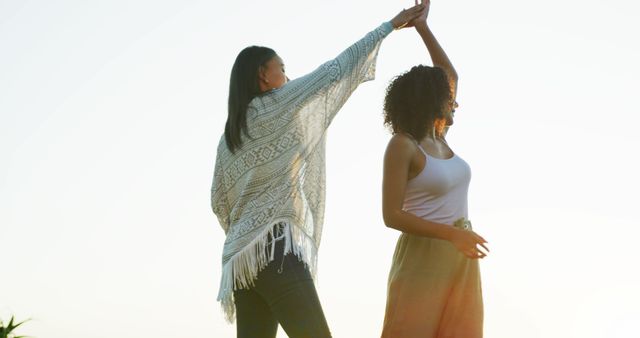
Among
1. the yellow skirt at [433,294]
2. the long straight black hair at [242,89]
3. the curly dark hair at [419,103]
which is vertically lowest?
the yellow skirt at [433,294]

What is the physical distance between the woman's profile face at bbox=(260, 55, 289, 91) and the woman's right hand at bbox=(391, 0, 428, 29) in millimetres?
632

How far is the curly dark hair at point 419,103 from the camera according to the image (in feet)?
15.6

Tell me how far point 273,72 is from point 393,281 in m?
1.24

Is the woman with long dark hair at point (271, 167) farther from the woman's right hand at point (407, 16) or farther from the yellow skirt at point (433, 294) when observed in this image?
the yellow skirt at point (433, 294)

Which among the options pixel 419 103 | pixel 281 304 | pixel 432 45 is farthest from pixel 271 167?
pixel 432 45

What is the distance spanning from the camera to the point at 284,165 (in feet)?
17.2

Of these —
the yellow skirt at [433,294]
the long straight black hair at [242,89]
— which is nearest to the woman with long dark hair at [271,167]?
the long straight black hair at [242,89]

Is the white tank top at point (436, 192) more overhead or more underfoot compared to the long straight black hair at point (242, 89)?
more underfoot

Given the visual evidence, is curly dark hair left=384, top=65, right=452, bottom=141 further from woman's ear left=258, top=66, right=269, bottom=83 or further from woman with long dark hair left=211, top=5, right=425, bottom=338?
woman's ear left=258, top=66, right=269, bottom=83

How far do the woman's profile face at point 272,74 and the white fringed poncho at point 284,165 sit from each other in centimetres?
4

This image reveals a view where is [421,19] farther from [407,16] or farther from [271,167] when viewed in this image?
[271,167]

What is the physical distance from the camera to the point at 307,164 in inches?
211

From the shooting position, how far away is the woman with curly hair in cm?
457

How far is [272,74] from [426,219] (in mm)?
1163
